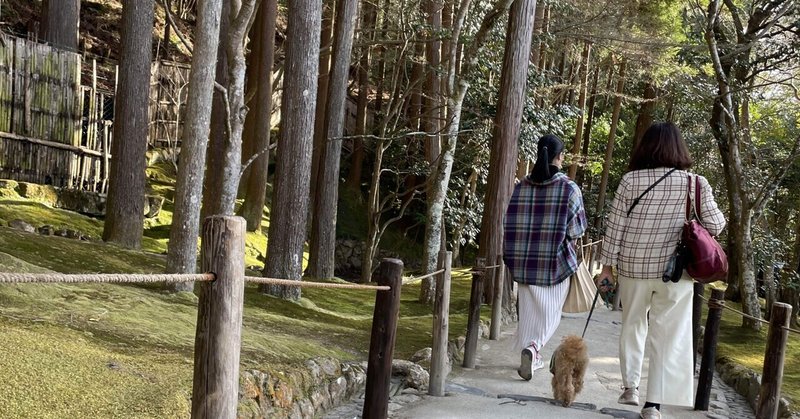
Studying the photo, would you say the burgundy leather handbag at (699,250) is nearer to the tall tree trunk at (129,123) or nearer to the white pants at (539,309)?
the white pants at (539,309)

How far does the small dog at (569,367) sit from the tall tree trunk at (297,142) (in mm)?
4738

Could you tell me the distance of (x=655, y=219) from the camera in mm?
5168

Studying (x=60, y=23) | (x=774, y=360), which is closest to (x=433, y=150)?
(x=60, y=23)

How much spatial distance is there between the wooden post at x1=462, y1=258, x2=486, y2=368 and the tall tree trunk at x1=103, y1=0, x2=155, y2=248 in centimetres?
620

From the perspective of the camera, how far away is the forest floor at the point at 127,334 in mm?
3777

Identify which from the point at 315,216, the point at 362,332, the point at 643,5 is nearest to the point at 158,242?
the point at 315,216

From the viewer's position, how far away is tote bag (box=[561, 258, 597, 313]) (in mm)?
6285

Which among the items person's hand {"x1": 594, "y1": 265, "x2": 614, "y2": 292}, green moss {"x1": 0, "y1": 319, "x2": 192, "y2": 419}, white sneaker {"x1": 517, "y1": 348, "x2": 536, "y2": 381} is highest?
person's hand {"x1": 594, "y1": 265, "x2": 614, "y2": 292}

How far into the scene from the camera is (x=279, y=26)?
101 ft

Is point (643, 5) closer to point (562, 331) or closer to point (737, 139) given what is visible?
point (737, 139)

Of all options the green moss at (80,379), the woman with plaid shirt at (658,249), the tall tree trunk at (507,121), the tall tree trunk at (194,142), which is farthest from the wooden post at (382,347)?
the tall tree trunk at (507,121)

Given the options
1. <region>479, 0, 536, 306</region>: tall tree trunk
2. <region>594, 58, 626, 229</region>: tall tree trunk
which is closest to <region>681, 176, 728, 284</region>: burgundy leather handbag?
<region>479, 0, 536, 306</region>: tall tree trunk

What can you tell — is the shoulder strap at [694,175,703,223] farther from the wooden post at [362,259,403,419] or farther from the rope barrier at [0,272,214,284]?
the rope barrier at [0,272,214,284]

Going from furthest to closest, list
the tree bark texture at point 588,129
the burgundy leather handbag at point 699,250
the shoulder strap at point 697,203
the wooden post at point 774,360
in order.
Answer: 1. the tree bark texture at point 588,129
2. the shoulder strap at point 697,203
3. the burgundy leather handbag at point 699,250
4. the wooden post at point 774,360
